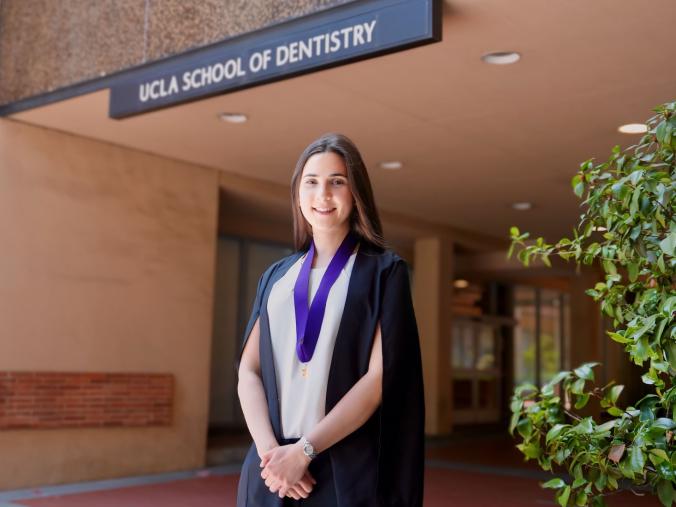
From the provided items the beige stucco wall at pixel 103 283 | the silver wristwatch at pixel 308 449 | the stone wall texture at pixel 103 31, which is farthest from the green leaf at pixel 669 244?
the beige stucco wall at pixel 103 283

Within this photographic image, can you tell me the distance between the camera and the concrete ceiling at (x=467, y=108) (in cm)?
461

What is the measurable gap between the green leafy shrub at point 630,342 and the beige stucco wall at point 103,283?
5.14 m

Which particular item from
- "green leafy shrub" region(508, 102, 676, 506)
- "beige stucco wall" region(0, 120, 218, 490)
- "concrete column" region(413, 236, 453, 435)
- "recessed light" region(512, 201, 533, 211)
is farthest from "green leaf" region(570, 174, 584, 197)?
"concrete column" region(413, 236, 453, 435)

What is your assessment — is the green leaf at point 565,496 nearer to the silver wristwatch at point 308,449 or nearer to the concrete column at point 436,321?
the silver wristwatch at point 308,449

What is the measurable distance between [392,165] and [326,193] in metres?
6.41

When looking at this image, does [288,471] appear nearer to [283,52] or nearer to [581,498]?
[581,498]

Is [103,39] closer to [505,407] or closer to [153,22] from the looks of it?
[153,22]

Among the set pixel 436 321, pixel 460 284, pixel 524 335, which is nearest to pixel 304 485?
pixel 436 321

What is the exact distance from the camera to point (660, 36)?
4684 mm

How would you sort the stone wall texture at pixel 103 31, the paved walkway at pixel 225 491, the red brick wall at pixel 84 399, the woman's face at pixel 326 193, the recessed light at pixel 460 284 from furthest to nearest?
the recessed light at pixel 460 284
the red brick wall at pixel 84 399
the paved walkway at pixel 225 491
the stone wall texture at pixel 103 31
the woman's face at pixel 326 193

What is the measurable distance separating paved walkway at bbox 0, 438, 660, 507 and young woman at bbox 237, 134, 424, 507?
4.90 meters

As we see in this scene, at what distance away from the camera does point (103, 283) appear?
294 inches

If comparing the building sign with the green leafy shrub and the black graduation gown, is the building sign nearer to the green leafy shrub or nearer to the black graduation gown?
the green leafy shrub

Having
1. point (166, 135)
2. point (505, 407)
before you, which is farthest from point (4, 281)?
point (505, 407)
